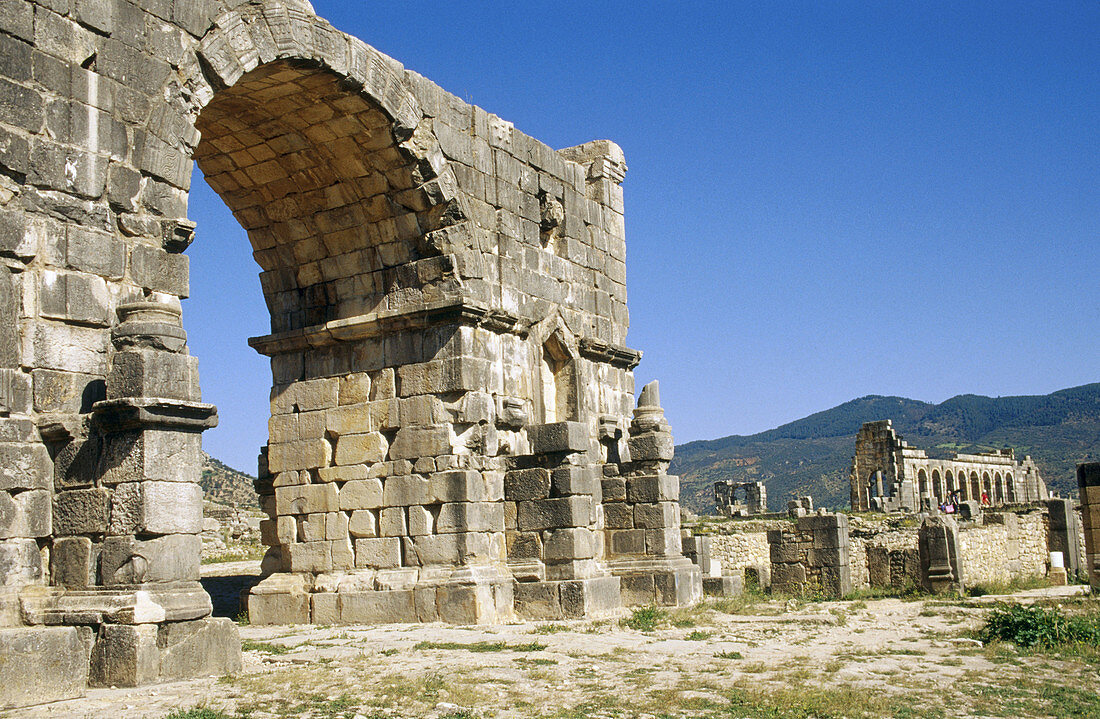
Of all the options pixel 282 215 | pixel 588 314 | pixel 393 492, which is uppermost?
pixel 282 215

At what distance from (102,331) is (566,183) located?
7367 millimetres

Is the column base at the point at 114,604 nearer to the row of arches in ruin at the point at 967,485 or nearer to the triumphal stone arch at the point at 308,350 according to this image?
the triumphal stone arch at the point at 308,350

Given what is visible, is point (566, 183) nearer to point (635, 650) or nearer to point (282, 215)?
point (282, 215)

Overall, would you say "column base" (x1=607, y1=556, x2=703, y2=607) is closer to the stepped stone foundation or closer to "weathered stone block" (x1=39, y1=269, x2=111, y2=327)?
the stepped stone foundation

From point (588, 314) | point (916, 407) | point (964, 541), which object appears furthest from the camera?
point (916, 407)

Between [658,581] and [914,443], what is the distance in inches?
6349

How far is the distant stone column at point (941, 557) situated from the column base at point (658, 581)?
5070 mm

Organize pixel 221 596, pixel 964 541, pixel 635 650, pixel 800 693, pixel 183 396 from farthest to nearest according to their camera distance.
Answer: pixel 964 541
pixel 221 596
pixel 635 650
pixel 183 396
pixel 800 693

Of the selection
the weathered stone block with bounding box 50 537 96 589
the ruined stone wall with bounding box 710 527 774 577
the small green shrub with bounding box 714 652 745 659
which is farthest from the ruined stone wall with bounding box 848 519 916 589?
the weathered stone block with bounding box 50 537 96 589

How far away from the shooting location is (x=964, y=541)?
20453 mm

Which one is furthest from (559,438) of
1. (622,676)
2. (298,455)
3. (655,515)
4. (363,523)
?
(622,676)

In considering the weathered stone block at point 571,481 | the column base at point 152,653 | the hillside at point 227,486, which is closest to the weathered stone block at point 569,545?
the weathered stone block at point 571,481

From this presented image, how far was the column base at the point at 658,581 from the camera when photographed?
12961 mm

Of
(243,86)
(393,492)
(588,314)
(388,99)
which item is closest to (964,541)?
(588,314)
